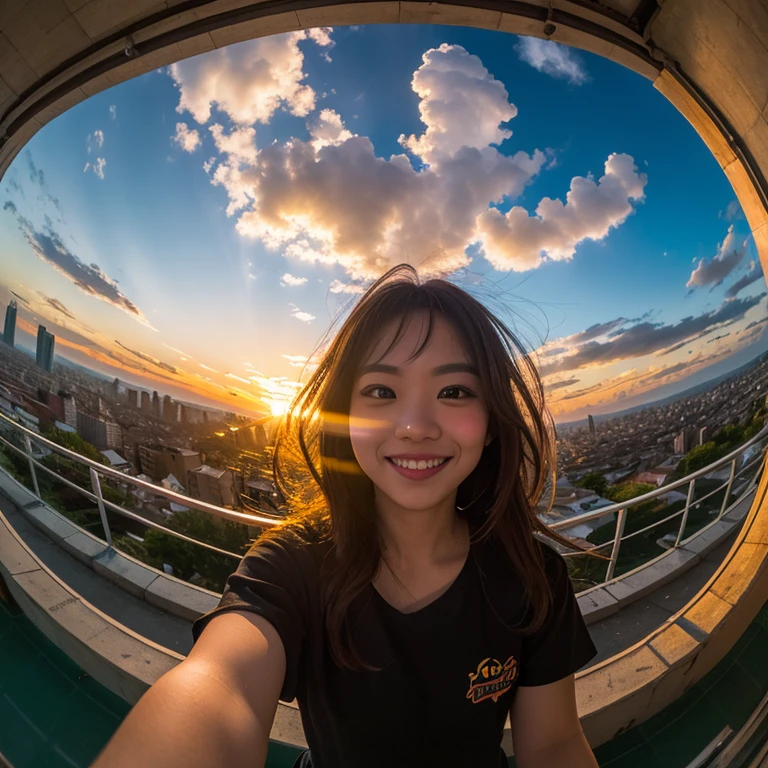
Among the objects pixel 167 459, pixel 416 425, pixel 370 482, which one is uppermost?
pixel 416 425

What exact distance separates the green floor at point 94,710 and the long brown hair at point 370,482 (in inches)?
42.8

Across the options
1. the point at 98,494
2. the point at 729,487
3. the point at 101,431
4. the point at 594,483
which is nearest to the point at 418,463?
the point at 98,494

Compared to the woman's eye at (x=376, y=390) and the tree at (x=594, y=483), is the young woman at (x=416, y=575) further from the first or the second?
the tree at (x=594, y=483)

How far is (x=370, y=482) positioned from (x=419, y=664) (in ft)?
1.08

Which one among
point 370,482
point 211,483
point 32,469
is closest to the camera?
point 370,482

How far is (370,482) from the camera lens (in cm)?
76

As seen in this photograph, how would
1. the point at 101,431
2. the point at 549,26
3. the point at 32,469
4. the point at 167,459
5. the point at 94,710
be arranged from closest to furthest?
the point at 94,710
the point at 549,26
the point at 32,469
the point at 101,431
the point at 167,459

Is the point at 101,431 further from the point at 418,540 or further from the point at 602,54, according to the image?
the point at 602,54

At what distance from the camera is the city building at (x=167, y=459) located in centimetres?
548

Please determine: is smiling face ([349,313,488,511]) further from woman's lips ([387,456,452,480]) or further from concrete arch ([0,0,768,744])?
concrete arch ([0,0,768,744])

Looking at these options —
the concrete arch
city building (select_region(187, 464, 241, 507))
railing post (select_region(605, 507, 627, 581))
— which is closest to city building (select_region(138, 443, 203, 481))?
city building (select_region(187, 464, 241, 507))

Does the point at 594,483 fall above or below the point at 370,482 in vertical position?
below

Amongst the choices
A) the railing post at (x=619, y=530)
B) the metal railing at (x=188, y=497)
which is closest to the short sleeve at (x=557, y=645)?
the metal railing at (x=188, y=497)

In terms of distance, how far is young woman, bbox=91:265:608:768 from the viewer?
1.98ft
